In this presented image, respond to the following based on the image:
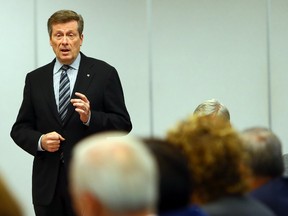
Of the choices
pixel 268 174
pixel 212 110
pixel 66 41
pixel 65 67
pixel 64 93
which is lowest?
pixel 268 174

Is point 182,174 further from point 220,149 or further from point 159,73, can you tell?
point 159,73

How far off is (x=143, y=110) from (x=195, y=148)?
4.04 m

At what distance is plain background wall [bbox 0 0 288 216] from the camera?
6168 mm

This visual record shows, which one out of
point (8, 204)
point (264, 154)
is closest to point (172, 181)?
point (8, 204)

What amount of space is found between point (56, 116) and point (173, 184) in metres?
2.47

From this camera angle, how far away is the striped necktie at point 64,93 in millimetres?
4531

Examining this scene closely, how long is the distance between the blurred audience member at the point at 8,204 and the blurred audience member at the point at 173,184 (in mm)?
463

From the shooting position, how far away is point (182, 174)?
214cm

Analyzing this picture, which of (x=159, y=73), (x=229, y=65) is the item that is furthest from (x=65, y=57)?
(x=229, y=65)

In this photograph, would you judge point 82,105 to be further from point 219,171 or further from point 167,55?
point 167,55

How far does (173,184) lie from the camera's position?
6.96 ft

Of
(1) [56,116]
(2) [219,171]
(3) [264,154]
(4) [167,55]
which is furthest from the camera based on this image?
(4) [167,55]

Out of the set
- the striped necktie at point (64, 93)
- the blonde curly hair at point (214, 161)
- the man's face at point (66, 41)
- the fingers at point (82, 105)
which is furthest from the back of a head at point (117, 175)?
the man's face at point (66, 41)

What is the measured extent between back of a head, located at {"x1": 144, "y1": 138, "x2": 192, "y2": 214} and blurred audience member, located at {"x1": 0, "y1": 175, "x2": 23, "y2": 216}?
461mm
